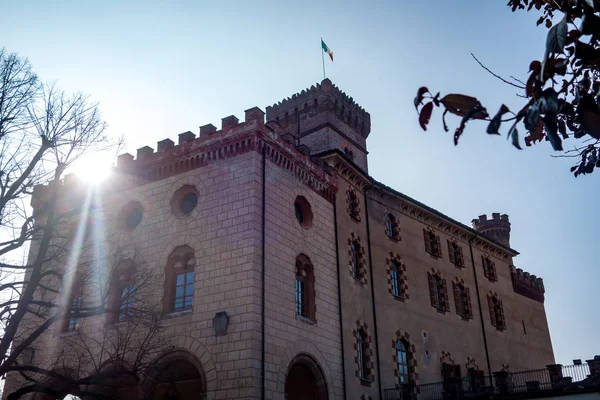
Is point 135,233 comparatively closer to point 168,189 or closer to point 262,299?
point 168,189

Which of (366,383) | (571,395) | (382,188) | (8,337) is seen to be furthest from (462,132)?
(382,188)

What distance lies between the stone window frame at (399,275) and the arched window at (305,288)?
644 cm

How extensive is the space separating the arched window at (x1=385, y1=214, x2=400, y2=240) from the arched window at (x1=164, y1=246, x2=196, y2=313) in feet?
38.8

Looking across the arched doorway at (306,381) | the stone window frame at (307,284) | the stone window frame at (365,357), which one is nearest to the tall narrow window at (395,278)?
the stone window frame at (365,357)

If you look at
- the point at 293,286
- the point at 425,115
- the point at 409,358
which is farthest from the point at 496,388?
the point at 425,115

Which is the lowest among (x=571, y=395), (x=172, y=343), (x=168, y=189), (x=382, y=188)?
(x=571, y=395)

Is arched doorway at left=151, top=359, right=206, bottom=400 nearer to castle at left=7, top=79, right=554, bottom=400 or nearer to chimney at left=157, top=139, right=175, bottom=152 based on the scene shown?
castle at left=7, top=79, right=554, bottom=400

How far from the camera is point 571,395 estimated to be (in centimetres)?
2288

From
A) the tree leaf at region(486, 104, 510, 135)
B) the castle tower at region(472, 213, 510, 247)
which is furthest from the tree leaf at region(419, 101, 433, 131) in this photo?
the castle tower at region(472, 213, 510, 247)

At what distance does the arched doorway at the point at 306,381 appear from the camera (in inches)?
824

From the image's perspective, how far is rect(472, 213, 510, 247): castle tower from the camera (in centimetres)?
4425

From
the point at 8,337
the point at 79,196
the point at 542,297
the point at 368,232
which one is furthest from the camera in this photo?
the point at 542,297

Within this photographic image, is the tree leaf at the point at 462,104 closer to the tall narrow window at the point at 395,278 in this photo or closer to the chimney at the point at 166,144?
the chimney at the point at 166,144

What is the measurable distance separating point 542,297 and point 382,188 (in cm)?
2083
